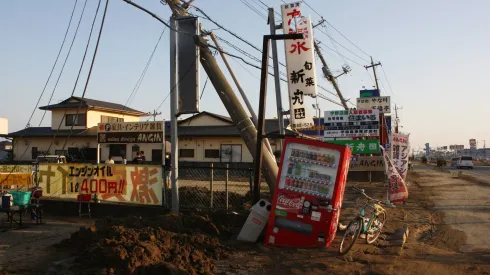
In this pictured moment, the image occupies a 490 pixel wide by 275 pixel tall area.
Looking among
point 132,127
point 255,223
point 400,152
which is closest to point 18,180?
point 132,127

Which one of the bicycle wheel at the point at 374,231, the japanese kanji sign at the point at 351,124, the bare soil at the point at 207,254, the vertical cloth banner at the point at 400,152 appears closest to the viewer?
the bare soil at the point at 207,254

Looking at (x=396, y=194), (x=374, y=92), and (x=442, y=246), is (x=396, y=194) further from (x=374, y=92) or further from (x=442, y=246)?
(x=374, y=92)

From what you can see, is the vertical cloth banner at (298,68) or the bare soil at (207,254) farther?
the vertical cloth banner at (298,68)

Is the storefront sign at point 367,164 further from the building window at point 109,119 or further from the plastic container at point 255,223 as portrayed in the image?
the building window at point 109,119

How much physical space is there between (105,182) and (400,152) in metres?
11.2

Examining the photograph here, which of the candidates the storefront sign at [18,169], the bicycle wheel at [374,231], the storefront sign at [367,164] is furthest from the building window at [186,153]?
the bicycle wheel at [374,231]

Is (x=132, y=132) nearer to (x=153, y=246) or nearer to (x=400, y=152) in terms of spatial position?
(x=153, y=246)

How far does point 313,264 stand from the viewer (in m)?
6.96

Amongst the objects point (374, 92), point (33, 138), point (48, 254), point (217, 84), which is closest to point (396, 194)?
point (217, 84)

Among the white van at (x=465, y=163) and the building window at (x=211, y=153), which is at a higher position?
the building window at (x=211, y=153)

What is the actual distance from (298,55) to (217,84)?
2.52 meters

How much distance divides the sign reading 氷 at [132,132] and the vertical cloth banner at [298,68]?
3.86 meters

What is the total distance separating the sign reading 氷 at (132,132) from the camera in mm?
11695

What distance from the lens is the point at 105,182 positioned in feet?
38.1
